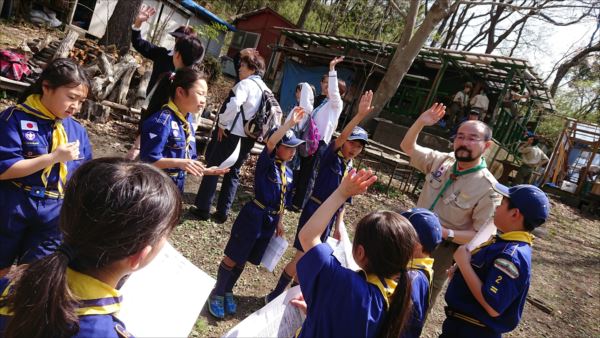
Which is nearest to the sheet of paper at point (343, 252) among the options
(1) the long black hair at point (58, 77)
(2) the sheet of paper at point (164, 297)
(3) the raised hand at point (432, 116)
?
(2) the sheet of paper at point (164, 297)

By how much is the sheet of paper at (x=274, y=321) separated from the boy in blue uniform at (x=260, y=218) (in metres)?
1.03

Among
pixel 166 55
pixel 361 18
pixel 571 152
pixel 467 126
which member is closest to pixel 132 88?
pixel 166 55

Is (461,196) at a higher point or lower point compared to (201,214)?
higher

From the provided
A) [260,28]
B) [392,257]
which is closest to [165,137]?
[392,257]

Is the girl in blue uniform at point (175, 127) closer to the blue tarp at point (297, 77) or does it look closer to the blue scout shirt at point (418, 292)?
the blue scout shirt at point (418, 292)

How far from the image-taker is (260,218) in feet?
9.79

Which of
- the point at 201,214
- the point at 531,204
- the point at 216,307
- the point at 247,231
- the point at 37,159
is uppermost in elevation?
the point at 531,204

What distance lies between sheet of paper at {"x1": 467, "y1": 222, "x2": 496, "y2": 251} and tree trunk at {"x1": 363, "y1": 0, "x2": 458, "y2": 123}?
29.5 ft

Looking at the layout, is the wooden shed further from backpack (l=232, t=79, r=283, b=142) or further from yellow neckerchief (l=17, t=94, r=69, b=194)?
yellow neckerchief (l=17, t=94, r=69, b=194)

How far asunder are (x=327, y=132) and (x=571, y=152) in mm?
20723

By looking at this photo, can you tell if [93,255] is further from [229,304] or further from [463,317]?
[229,304]

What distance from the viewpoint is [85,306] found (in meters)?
1.03

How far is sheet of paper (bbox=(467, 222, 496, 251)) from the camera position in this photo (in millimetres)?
2377

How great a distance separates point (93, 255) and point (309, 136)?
164 inches
